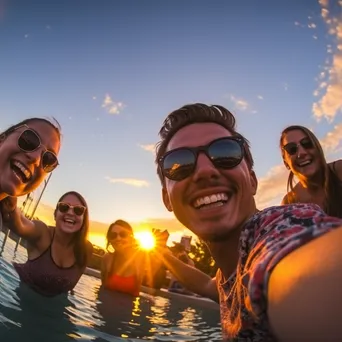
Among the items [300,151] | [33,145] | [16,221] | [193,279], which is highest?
[300,151]

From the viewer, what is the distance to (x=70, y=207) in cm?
596

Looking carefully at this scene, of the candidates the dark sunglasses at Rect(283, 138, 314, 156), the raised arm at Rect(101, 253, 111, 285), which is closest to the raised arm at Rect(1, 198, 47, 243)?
the raised arm at Rect(101, 253, 111, 285)

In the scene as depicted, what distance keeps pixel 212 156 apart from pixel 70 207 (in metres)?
4.64

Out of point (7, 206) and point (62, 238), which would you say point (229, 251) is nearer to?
point (7, 206)

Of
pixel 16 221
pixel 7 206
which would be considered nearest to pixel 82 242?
pixel 16 221

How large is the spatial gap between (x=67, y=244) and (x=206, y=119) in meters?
4.42

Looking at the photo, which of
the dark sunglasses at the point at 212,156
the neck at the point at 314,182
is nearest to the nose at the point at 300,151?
the neck at the point at 314,182

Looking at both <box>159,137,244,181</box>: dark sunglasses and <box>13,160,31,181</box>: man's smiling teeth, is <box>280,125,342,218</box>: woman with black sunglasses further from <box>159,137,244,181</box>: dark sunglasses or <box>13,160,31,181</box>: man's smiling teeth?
<box>13,160,31,181</box>: man's smiling teeth

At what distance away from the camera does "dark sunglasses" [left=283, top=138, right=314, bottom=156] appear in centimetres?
466

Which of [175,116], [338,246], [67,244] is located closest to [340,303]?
[338,246]

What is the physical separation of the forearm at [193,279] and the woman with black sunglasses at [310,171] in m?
2.12

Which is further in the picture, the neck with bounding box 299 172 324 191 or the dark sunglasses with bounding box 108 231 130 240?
the dark sunglasses with bounding box 108 231 130 240

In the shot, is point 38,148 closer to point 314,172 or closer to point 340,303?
point 340,303

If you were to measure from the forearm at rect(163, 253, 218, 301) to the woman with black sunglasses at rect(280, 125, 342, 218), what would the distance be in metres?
2.12
